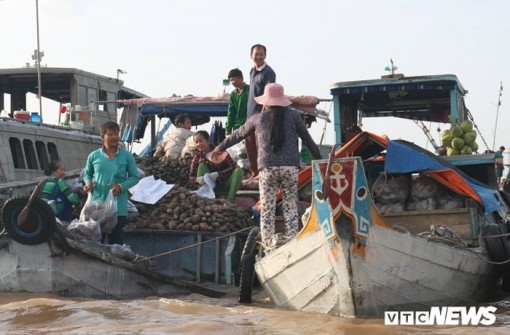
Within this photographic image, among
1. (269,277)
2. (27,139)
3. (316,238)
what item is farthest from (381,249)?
(27,139)

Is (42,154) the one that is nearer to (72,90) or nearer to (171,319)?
(72,90)

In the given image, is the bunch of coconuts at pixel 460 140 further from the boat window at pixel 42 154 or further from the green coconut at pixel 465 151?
the boat window at pixel 42 154

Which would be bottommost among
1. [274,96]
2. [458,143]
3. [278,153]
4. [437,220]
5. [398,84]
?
[437,220]

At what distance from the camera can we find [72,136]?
16.0 metres

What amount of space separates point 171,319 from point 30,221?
73.0 inches

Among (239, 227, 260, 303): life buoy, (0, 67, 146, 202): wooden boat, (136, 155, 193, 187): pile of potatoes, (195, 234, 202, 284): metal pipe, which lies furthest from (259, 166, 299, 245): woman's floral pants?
(0, 67, 146, 202): wooden boat

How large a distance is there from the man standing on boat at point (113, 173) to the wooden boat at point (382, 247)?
1.37 metres

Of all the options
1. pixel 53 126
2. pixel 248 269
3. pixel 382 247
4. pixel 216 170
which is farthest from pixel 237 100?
pixel 53 126

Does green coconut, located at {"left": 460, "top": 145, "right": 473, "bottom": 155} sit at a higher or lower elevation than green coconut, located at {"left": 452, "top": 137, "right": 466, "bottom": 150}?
lower

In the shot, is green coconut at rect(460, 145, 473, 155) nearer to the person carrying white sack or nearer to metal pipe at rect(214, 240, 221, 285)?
the person carrying white sack

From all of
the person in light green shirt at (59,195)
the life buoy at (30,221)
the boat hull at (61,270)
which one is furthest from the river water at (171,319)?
the person in light green shirt at (59,195)

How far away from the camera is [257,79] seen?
9.38 m

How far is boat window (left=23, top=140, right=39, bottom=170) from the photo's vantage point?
14.5 m

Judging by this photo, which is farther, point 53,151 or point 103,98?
point 103,98
